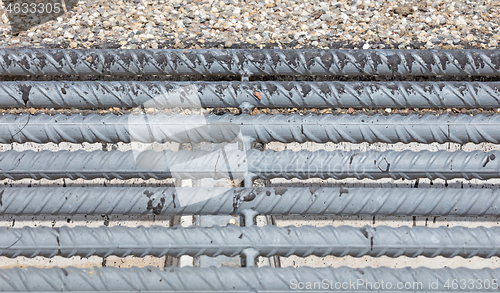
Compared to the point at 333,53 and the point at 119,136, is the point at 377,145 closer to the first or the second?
the point at 333,53

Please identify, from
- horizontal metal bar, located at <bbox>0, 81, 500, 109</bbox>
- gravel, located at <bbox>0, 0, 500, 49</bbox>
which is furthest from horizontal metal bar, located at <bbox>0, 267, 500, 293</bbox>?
gravel, located at <bbox>0, 0, 500, 49</bbox>

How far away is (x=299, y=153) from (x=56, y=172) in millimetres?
1396

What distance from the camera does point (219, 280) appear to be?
71.4 inches

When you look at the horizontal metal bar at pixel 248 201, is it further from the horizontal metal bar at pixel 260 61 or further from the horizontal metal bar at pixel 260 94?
the horizontal metal bar at pixel 260 61

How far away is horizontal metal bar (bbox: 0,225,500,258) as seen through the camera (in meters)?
1.87

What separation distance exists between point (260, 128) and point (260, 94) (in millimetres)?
274

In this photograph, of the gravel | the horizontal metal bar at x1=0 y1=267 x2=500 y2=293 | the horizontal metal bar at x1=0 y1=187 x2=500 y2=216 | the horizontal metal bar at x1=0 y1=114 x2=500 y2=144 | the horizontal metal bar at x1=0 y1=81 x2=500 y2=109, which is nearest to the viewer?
the horizontal metal bar at x1=0 y1=267 x2=500 y2=293

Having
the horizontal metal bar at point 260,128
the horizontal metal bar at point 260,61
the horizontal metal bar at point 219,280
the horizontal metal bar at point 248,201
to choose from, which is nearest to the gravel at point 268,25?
the horizontal metal bar at point 260,61

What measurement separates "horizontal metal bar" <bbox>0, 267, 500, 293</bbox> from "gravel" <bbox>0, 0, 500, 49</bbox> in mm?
1757

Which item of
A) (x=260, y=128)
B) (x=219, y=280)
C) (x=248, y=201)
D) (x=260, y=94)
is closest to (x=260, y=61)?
(x=260, y=94)

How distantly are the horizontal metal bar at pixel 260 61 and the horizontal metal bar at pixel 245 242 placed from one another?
3.65 feet

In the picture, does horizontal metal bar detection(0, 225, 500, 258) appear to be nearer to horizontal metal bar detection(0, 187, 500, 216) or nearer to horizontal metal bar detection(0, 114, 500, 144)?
horizontal metal bar detection(0, 187, 500, 216)

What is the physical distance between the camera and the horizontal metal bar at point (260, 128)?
6.90ft

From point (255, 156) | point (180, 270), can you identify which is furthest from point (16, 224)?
point (255, 156)
